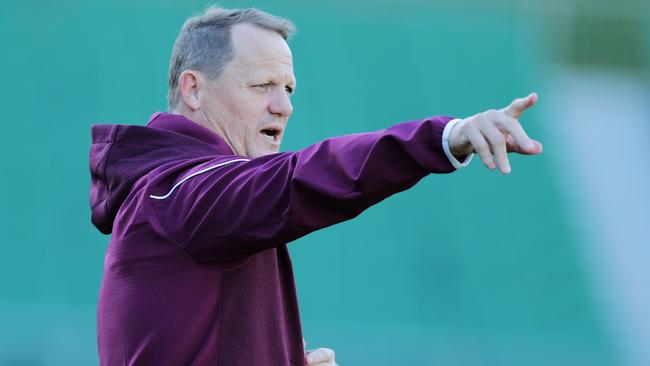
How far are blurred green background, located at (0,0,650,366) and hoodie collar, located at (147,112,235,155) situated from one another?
435 cm

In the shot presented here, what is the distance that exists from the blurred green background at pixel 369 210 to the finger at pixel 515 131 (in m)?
5.18

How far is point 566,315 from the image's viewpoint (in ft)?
26.6

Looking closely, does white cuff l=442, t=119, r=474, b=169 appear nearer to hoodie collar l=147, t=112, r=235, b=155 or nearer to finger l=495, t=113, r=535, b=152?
finger l=495, t=113, r=535, b=152

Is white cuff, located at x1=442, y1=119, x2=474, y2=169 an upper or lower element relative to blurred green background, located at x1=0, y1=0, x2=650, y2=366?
upper

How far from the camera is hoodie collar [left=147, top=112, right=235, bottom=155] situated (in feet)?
8.17

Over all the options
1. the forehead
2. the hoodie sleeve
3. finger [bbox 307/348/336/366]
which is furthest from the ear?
finger [bbox 307/348/336/366]

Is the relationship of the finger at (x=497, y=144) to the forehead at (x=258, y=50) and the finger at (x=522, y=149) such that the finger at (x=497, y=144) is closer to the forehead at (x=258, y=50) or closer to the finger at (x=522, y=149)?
the finger at (x=522, y=149)

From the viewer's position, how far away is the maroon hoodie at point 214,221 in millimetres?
→ 1942

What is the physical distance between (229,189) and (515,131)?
1.99 ft

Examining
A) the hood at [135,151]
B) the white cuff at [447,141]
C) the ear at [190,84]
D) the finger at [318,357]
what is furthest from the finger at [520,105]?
the ear at [190,84]

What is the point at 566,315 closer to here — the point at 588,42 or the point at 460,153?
the point at 588,42

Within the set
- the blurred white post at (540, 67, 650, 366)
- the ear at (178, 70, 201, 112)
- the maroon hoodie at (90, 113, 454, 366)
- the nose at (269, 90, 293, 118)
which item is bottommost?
the blurred white post at (540, 67, 650, 366)

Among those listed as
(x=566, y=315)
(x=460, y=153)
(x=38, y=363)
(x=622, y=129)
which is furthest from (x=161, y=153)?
(x=622, y=129)

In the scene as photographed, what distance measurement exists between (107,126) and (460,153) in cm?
105
